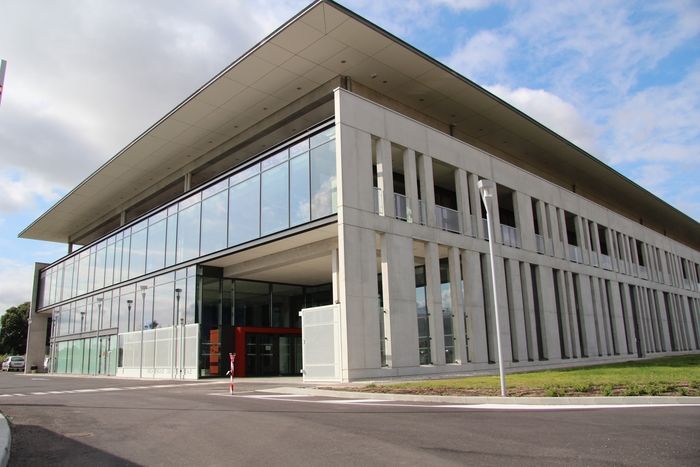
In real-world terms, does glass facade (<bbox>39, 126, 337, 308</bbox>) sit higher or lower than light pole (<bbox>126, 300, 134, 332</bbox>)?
higher

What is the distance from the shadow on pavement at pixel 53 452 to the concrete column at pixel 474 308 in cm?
1902

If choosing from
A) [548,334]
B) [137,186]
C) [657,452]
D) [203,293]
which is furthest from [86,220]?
[657,452]

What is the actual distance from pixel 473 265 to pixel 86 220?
40.3 m

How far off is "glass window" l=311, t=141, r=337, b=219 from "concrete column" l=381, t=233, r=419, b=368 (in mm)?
2669

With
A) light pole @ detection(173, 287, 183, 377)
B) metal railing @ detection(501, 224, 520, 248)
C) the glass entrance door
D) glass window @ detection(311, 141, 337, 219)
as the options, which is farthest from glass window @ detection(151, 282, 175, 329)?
metal railing @ detection(501, 224, 520, 248)

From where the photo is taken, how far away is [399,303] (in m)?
21.9

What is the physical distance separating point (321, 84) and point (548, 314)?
1743cm

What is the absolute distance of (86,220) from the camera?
51906 millimetres

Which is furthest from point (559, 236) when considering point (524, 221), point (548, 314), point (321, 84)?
point (321, 84)

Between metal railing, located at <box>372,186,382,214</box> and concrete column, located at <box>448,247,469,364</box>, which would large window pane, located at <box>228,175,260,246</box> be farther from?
concrete column, located at <box>448,247,469,364</box>

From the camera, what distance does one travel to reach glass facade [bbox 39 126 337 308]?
2283 centimetres

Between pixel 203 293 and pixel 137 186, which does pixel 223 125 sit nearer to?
pixel 203 293

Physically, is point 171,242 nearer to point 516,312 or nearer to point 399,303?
point 399,303

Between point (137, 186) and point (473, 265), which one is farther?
point (137, 186)
